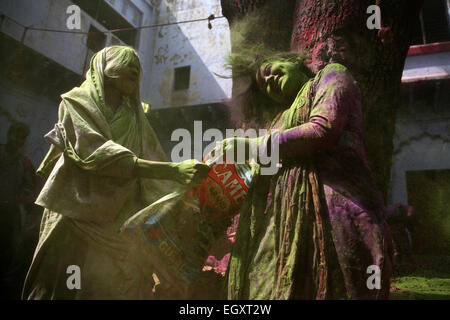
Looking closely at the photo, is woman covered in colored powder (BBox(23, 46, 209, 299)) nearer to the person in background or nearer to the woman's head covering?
the woman's head covering

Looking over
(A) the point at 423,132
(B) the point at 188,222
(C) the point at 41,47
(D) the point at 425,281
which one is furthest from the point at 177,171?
(A) the point at 423,132

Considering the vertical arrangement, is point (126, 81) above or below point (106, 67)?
below

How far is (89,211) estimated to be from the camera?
2.16 meters

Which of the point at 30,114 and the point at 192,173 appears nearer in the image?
the point at 192,173

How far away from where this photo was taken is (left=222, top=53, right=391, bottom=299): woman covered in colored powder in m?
1.57

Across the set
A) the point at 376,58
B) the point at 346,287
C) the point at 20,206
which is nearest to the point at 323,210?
the point at 346,287

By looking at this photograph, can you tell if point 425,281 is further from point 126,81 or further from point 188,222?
point 126,81

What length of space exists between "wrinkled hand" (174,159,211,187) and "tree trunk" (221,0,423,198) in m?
1.19

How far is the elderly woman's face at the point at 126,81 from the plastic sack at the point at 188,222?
0.97 m

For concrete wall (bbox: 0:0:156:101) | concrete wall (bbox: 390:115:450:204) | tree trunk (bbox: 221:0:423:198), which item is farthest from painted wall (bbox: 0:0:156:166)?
concrete wall (bbox: 390:115:450:204)

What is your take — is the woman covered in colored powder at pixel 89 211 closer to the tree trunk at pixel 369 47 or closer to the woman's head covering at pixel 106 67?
the woman's head covering at pixel 106 67

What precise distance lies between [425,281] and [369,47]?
3801 millimetres

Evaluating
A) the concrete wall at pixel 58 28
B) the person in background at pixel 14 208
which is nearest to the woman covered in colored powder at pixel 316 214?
the person in background at pixel 14 208

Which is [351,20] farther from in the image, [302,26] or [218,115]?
[218,115]
